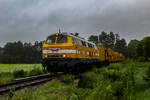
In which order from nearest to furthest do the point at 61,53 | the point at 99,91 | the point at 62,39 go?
the point at 99,91
the point at 61,53
the point at 62,39

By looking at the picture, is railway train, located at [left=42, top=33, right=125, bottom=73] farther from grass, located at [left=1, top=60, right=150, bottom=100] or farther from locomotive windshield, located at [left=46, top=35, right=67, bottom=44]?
grass, located at [left=1, top=60, right=150, bottom=100]

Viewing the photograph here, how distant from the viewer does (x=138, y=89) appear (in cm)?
571

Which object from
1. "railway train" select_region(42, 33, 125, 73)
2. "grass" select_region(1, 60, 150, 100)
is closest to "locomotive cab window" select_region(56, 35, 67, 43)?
"railway train" select_region(42, 33, 125, 73)

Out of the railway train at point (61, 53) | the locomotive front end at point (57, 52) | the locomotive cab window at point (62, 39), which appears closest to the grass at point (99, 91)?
the railway train at point (61, 53)

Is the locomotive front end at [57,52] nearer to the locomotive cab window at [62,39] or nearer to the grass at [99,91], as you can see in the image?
the locomotive cab window at [62,39]

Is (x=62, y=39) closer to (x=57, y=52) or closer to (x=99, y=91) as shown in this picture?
(x=57, y=52)

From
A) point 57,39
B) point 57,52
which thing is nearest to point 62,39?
point 57,39

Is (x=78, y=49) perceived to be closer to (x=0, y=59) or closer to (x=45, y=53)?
(x=45, y=53)

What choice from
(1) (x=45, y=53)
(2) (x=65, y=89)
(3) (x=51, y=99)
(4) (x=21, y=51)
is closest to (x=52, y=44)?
(1) (x=45, y=53)

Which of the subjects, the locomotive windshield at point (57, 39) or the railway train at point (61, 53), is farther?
the locomotive windshield at point (57, 39)

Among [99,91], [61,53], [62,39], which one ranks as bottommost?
[99,91]

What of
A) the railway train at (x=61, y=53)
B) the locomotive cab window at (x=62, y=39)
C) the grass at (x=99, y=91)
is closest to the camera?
the grass at (x=99, y=91)

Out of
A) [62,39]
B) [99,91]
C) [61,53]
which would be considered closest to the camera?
[99,91]

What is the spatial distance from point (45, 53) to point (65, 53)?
157 centimetres
